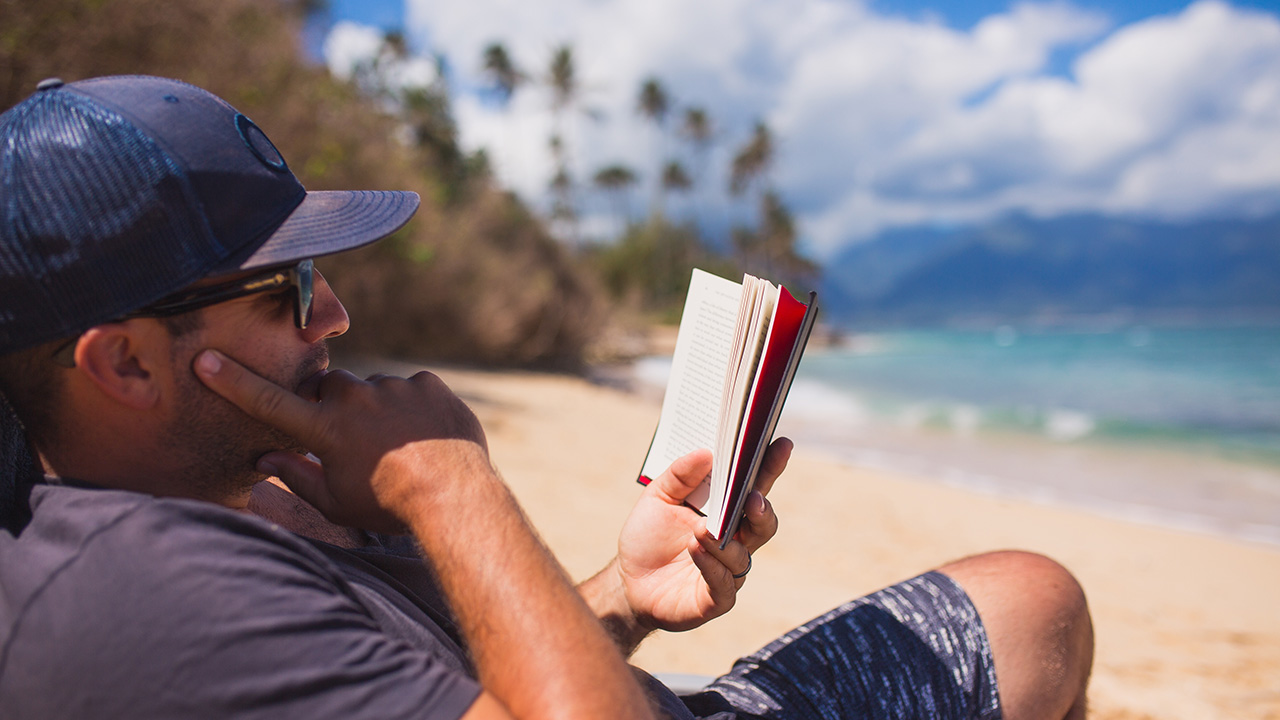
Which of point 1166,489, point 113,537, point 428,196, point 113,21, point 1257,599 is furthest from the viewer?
point 428,196

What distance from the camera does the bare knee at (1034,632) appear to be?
5.45 feet

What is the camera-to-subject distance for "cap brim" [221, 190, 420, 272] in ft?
3.78

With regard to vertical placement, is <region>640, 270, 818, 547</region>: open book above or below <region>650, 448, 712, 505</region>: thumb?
above

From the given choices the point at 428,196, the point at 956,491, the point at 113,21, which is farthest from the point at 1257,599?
the point at 428,196

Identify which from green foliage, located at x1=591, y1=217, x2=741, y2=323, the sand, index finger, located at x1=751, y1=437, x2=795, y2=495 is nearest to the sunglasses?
index finger, located at x1=751, y1=437, x2=795, y2=495

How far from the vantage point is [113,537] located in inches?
37.1

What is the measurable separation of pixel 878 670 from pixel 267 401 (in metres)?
1.39

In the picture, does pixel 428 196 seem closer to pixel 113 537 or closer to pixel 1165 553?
pixel 1165 553

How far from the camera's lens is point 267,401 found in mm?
1168

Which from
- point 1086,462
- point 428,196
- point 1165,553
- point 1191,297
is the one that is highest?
point 1191,297

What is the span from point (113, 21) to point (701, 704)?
26.6 feet

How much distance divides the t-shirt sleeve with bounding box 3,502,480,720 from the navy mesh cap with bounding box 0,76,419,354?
1.10 feet

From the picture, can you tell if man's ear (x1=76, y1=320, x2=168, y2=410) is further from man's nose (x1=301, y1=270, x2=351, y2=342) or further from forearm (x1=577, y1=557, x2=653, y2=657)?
forearm (x1=577, y1=557, x2=653, y2=657)

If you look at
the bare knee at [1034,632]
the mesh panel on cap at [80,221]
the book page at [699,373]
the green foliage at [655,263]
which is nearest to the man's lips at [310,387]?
the mesh panel on cap at [80,221]
